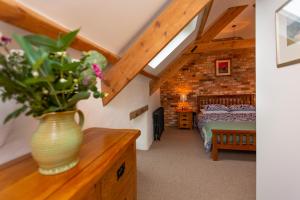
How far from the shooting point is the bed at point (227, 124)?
2984mm

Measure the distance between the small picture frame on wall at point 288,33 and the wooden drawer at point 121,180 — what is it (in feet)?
3.95

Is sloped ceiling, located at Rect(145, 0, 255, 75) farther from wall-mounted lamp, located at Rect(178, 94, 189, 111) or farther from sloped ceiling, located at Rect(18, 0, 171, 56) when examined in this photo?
wall-mounted lamp, located at Rect(178, 94, 189, 111)

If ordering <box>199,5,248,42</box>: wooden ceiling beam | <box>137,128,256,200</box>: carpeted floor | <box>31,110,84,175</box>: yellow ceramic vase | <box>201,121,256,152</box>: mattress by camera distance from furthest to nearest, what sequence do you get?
<box>201,121,256,152</box>: mattress, <box>199,5,248,42</box>: wooden ceiling beam, <box>137,128,256,200</box>: carpeted floor, <box>31,110,84,175</box>: yellow ceramic vase

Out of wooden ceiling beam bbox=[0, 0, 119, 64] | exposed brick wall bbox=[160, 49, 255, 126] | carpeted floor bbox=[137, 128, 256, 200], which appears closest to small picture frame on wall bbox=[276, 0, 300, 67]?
wooden ceiling beam bbox=[0, 0, 119, 64]

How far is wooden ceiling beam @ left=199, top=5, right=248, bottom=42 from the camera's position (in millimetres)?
2972

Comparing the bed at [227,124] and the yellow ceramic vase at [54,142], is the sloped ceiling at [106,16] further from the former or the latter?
the bed at [227,124]

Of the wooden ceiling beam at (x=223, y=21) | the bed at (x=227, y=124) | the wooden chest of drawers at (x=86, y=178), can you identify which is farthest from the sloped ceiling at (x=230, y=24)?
the wooden chest of drawers at (x=86, y=178)

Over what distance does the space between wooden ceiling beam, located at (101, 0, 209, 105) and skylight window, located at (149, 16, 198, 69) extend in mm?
1166

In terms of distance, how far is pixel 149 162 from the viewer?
3.01 meters

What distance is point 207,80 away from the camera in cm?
558

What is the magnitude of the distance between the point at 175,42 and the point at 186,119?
112 inches

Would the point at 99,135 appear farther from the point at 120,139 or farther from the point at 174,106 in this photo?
the point at 174,106

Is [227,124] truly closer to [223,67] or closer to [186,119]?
[186,119]

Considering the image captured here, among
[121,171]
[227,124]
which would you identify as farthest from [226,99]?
[121,171]
